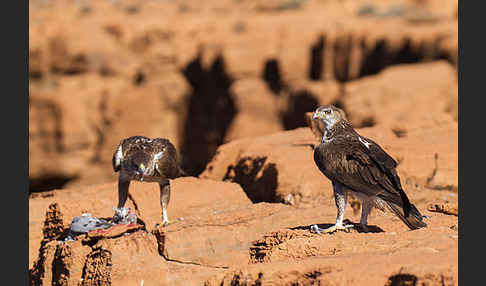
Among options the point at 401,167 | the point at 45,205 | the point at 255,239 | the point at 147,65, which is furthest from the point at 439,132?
the point at 147,65

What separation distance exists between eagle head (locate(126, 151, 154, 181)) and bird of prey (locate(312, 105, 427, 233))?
8.04ft

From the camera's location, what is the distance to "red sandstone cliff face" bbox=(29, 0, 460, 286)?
830 cm

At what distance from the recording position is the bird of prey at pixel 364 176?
7.92m

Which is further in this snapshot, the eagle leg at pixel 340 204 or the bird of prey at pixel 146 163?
the bird of prey at pixel 146 163

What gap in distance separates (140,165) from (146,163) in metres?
0.11

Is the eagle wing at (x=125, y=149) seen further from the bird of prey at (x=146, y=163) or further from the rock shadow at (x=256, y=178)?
the rock shadow at (x=256, y=178)

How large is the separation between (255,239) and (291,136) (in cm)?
525

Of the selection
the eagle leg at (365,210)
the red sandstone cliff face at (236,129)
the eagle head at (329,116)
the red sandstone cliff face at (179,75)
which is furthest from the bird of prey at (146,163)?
the red sandstone cliff face at (179,75)

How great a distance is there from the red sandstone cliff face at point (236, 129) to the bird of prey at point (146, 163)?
648mm

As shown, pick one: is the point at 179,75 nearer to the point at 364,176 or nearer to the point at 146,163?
the point at 146,163

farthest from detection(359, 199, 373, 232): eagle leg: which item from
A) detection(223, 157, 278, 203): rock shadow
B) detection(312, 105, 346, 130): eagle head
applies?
detection(223, 157, 278, 203): rock shadow

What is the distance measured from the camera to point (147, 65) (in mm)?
33531

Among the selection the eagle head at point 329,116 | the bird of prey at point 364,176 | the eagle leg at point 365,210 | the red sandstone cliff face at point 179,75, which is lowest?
the eagle leg at point 365,210

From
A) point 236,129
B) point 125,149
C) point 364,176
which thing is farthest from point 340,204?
point 236,129
